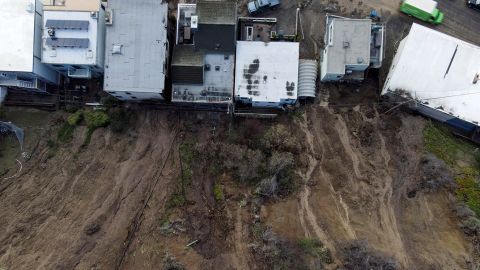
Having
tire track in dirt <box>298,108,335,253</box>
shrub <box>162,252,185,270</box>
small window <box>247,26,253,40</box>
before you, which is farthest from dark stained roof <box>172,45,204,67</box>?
shrub <box>162,252,185,270</box>

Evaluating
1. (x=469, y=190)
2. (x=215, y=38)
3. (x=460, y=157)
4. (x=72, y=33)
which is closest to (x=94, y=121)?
(x=72, y=33)

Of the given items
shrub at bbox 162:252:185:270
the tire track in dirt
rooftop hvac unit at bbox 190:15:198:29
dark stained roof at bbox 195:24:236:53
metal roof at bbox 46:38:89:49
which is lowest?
shrub at bbox 162:252:185:270

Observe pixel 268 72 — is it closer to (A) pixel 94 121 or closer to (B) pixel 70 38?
(A) pixel 94 121

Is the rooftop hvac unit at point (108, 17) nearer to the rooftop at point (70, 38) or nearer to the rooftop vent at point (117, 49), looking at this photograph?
the rooftop at point (70, 38)

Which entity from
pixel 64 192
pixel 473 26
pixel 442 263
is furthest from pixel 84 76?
pixel 473 26

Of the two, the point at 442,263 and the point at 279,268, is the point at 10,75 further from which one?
the point at 442,263

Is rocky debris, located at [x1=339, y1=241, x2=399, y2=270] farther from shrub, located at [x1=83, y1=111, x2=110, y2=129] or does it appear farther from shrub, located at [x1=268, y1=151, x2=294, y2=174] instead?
shrub, located at [x1=83, y1=111, x2=110, y2=129]

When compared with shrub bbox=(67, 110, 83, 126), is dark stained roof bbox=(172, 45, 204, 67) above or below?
above
